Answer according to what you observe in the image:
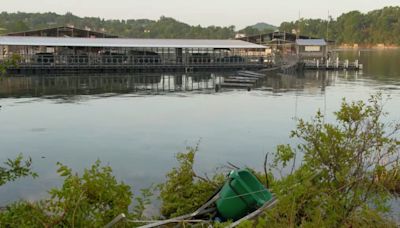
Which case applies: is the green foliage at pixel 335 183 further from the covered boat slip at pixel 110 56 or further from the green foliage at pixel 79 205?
the covered boat slip at pixel 110 56

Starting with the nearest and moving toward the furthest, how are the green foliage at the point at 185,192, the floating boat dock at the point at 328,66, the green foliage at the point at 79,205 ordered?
the green foliage at the point at 79,205 < the green foliage at the point at 185,192 < the floating boat dock at the point at 328,66

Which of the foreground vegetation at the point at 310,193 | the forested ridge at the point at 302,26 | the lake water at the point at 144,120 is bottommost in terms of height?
the lake water at the point at 144,120

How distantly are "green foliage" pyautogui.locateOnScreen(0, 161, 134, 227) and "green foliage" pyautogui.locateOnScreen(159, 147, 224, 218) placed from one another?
2.22 m

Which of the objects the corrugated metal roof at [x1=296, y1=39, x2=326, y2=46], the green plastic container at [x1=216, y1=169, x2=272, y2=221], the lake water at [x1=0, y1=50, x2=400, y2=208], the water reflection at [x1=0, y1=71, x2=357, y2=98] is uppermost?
the corrugated metal roof at [x1=296, y1=39, x2=326, y2=46]

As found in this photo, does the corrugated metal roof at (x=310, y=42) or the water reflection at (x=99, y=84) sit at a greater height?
the corrugated metal roof at (x=310, y=42)

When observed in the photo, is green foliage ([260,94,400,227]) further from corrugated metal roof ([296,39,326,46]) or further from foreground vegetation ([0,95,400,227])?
corrugated metal roof ([296,39,326,46])

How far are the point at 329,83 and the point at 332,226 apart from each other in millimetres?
36264

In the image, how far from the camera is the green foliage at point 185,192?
7336mm

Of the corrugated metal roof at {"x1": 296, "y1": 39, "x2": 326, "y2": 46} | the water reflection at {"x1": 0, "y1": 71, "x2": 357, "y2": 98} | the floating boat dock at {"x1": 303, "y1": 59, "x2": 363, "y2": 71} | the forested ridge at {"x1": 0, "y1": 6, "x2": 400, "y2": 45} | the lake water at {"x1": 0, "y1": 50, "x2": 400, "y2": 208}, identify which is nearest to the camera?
the lake water at {"x1": 0, "y1": 50, "x2": 400, "y2": 208}

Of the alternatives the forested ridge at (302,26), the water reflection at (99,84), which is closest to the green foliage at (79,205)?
the water reflection at (99,84)

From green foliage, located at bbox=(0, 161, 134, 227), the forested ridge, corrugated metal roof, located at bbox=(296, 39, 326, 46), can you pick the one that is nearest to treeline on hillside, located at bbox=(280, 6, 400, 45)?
the forested ridge

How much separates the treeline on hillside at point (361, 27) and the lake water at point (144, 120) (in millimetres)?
103046

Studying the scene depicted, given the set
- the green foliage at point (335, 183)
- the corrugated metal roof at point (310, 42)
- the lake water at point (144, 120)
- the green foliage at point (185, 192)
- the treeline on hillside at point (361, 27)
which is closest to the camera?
the green foliage at point (335, 183)

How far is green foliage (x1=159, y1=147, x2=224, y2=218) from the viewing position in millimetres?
7336
